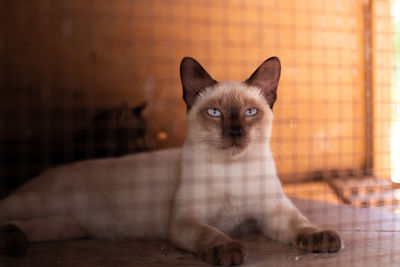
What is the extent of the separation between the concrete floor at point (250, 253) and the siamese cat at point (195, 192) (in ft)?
0.20

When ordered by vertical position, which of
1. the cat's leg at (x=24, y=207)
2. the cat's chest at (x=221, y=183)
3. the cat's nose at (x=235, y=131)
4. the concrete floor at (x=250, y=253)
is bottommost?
the concrete floor at (x=250, y=253)

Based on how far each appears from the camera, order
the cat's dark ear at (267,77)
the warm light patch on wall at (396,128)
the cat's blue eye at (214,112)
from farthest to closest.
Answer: the warm light patch on wall at (396,128), the cat's dark ear at (267,77), the cat's blue eye at (214,112)

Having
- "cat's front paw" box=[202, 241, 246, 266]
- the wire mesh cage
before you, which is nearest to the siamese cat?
"cat's front paw" box=[202, 241, 246, 266]

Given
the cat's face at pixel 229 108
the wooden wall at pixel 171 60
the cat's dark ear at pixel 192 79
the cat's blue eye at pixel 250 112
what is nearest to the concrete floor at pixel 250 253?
the cat's face at pixel 229 108

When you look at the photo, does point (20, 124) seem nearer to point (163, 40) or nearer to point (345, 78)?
point (163, 40)

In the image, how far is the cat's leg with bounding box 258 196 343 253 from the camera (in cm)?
169

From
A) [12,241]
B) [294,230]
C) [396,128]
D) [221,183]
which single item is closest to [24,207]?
[12,241]

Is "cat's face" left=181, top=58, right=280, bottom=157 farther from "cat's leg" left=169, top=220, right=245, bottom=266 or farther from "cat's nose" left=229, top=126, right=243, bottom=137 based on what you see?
"cat's leg" left=169, top=220, right=245, bottom=266

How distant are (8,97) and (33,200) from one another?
221 centimetres

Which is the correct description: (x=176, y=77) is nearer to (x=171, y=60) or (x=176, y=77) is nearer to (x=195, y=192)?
(x=171, y=60)

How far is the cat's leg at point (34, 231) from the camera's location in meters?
1.69

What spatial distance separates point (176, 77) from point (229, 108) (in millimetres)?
2700

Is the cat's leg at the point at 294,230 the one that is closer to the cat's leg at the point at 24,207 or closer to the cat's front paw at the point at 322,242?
the cat's front paw at the point at 322,242

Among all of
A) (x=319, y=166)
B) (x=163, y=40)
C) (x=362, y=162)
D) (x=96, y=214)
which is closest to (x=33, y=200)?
(x=96, y=214)
